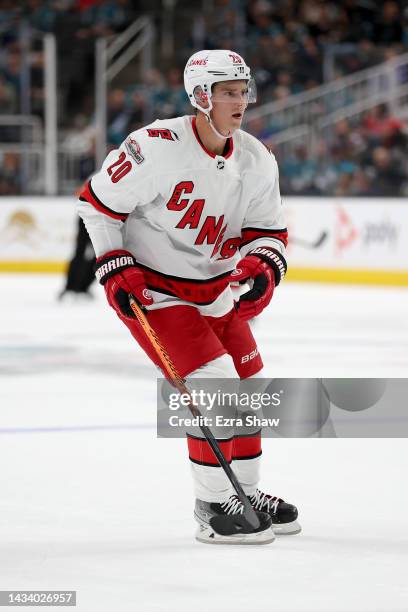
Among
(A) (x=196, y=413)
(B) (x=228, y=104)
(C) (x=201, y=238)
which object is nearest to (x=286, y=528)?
(A) (x=196, y=413)

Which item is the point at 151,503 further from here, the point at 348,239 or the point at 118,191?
the point at 348,239

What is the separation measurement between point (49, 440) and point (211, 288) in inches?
49.9

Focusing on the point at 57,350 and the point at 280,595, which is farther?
the point at 57,350

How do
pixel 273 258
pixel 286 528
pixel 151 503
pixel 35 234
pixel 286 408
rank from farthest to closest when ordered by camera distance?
pixel 35 234 < pixel 286 408 < pixel 151 503 < pixel 273 258 < pixel 286 528

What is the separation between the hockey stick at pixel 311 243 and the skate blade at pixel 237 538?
7.66m

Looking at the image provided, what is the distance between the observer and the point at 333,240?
1046 centimetres

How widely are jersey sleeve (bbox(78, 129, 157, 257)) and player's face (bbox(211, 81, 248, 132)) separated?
18 centimetres

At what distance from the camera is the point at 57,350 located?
6.47m

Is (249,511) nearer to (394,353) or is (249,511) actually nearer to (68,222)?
(394,353)

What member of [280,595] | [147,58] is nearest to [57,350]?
[280,595]

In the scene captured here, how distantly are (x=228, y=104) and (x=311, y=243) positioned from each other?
24.9 ft

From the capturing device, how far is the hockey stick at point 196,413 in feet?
9.41

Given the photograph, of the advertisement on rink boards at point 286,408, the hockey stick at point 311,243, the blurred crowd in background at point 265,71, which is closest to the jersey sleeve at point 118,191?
the advertisement on rink boards at point 286,408

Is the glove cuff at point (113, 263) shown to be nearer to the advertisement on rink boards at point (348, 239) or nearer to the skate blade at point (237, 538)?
the skate blade at point (237, 538)
